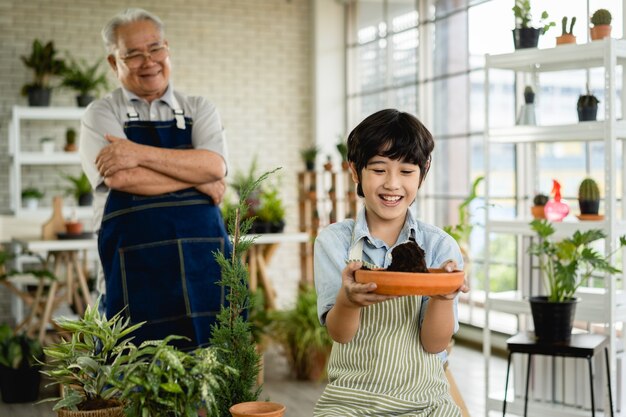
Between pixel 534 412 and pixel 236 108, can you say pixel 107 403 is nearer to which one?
pixel 534 412

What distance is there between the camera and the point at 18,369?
5117 millimetres

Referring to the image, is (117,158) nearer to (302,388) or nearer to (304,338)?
(304,338)

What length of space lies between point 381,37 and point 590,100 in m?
4.52

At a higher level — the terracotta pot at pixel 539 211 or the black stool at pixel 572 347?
the terracotta pot at pixel 539 211

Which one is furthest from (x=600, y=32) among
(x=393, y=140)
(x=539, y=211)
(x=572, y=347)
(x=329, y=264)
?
(x=329, y=264)

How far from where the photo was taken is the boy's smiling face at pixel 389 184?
6.70 feet

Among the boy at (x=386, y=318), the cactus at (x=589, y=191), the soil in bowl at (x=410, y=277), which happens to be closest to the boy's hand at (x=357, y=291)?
the soil in bowl at (x=410, y=277)

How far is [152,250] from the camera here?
280 centimetres

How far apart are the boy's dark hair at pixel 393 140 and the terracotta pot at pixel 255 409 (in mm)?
624

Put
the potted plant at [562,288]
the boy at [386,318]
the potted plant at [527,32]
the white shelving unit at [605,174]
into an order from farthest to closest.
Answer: the potted plant at [527,32]
the white shelving unit at [605,174]
the potted plant at [562,288]
the boy at [386,318]

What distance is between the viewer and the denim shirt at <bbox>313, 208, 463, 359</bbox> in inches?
83.2

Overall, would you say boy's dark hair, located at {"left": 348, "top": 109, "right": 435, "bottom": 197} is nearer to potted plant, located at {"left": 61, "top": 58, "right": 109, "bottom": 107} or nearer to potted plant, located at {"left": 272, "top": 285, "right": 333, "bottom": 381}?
potted plant, located at {"left": 272, "top": 285, "right": 333, "bottom": 381}

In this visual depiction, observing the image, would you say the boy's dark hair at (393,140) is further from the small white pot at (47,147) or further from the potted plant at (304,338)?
the small white pot at (47,147)

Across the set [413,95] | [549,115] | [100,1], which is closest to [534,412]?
[549,115]
